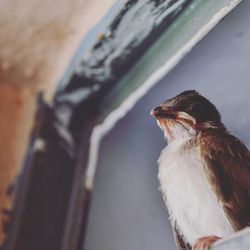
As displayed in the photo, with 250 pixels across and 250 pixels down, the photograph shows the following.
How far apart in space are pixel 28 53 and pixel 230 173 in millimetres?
944

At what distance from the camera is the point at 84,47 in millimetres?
1261

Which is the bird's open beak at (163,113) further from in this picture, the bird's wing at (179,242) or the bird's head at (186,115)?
the bird's wing at (179,242)

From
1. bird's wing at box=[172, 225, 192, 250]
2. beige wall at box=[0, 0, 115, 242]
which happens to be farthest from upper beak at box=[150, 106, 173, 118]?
beige wall at box=[0, 0, 115, 242]

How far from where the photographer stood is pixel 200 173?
0.78 metres

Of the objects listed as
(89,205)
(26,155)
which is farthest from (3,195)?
(89,205)

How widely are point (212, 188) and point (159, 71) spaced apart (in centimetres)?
38

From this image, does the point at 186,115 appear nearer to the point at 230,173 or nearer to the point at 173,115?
the point at 173,115

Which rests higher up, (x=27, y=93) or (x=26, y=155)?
(x=27, y=93)

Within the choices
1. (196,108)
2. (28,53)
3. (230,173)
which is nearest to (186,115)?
(196,108)

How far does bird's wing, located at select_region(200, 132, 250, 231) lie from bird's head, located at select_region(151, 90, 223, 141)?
0.04 meters

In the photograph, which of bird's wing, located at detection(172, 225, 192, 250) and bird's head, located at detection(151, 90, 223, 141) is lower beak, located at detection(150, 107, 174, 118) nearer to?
bird's head, located at detection(151, 90, 223, 141)

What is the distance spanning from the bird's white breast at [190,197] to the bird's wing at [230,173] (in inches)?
0.6

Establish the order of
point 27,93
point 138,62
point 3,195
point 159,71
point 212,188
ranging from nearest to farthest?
point 212,188 < point 159,71 < point 138,62 < point 3,195 < point 27,93

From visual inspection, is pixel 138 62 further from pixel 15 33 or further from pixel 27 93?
pixel 27 93
